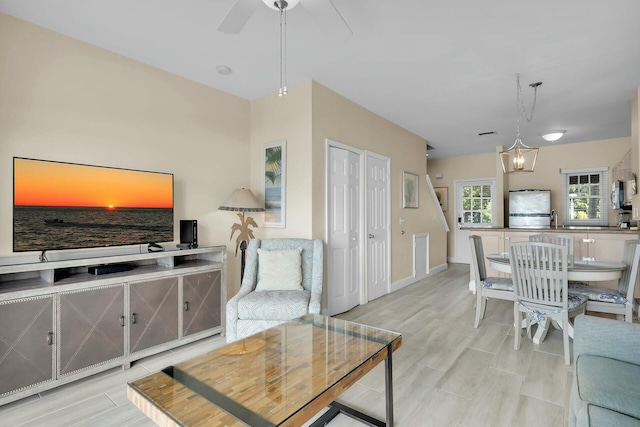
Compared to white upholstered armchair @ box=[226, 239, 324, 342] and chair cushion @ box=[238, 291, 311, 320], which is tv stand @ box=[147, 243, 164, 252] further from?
chair cushion @ box=[238, 291, 311, 320]

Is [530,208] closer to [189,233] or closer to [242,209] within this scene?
[242,209]

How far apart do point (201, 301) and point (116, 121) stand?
6.04ft

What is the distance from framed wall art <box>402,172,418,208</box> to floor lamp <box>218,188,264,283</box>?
2.63m

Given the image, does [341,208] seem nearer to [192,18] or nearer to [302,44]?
[302,44]

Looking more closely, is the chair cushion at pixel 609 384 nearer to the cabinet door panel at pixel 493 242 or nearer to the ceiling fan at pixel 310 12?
the ceiling fan at pixel 310 12

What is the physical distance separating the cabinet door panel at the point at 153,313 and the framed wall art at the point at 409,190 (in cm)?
376

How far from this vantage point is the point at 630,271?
9.37ft

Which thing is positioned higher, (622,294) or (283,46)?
(283,46)

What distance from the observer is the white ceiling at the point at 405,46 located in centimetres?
233

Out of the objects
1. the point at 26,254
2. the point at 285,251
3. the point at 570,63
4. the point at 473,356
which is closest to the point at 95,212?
the point at 26,254

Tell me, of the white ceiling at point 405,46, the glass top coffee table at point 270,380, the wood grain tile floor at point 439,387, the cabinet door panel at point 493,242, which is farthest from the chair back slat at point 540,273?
the cabinet door panel at point 493,242

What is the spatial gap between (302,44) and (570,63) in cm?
263

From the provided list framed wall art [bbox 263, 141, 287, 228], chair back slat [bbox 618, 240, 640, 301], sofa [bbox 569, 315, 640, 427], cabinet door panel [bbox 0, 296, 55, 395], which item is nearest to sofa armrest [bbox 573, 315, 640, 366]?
sofa [bbox 569, 315, 640, 427]

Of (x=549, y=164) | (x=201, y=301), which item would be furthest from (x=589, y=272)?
(x=549, y=164)
